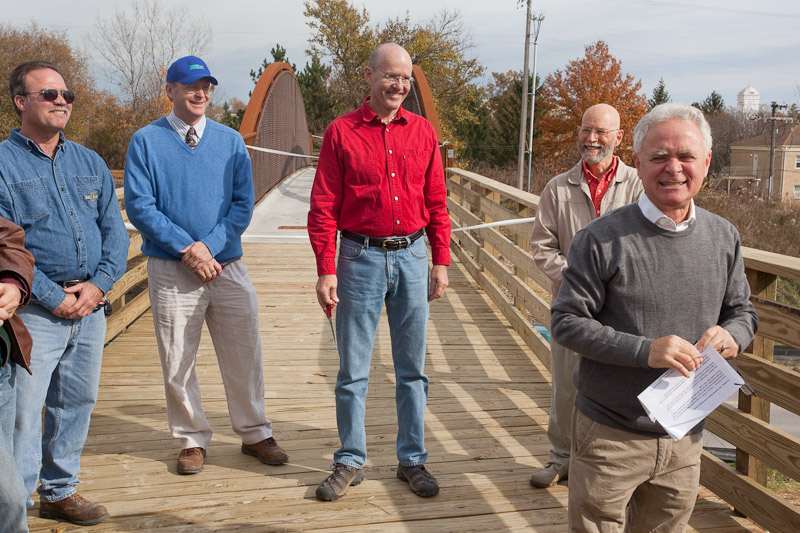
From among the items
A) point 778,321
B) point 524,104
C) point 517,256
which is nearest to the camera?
point 778,321

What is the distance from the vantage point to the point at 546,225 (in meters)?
3.27

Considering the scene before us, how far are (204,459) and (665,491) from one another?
6.99 feet

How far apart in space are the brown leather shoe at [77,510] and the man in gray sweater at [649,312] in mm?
1774

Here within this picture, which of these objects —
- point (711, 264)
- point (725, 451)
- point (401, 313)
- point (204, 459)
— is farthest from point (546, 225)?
point (725, 451)

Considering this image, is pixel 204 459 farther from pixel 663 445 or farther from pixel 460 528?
pixel 663 445

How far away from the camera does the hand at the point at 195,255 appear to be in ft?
10.6

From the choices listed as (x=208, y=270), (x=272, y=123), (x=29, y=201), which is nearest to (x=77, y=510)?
(x=208, y=270)

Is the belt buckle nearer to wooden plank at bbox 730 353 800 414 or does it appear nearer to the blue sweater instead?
the blue sweater

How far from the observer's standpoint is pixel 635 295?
1.91 metres

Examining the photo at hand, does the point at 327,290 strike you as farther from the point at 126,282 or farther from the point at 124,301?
the point at 124,301

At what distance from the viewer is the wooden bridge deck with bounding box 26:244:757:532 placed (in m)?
3.02

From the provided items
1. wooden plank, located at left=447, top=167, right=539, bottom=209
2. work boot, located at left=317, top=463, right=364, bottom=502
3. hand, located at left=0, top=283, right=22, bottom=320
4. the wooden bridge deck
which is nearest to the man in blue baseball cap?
the wooden bridge deck

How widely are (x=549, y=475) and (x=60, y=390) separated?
1.85 m

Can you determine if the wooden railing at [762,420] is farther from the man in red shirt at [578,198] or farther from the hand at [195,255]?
the hand at [195,255]
